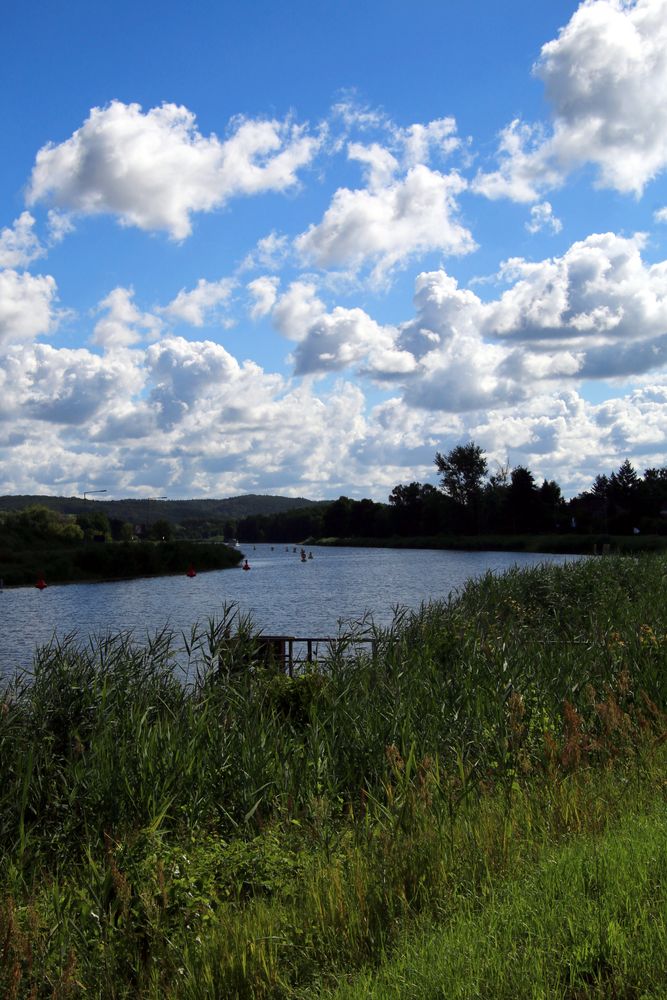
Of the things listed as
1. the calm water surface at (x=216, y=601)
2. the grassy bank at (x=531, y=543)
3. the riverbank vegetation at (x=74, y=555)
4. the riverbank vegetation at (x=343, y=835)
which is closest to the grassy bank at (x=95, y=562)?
the riverbank vegetation at (x=74, y=555)

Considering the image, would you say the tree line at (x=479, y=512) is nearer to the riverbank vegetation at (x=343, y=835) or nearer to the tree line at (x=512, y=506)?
the tree line at (x=512, y=506)

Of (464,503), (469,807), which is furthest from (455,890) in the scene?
(464,503)

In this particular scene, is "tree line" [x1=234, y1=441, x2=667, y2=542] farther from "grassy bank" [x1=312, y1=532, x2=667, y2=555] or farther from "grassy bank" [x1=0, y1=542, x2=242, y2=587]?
"grassy bank" [x1=0, y1=542, x2=242, y2=587]

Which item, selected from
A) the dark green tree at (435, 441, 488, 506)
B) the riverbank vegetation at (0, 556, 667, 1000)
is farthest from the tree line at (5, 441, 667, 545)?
the riverbank vegetation at (0, 556, 667, 1000)

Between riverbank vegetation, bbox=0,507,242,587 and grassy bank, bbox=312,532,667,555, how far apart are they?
33.7 metres

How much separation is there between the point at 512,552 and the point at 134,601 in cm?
6008

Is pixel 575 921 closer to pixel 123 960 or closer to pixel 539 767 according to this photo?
pixel 123 960

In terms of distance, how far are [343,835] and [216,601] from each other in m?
47.9

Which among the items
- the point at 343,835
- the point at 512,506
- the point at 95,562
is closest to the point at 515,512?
the point at 512,506

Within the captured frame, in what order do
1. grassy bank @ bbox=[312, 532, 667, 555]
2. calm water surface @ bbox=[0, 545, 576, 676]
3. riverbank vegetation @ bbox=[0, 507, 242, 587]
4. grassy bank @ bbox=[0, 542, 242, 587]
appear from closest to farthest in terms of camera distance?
calm water surface @ bbox=[0, 545, 576, 676] → grassy bank @ bbox=[0, 542, 242, 587] → grassy bank @ bbox=[312, 532, 667, 555] → riverbank vegetation @ bbox=[0, 507, 242, 587]

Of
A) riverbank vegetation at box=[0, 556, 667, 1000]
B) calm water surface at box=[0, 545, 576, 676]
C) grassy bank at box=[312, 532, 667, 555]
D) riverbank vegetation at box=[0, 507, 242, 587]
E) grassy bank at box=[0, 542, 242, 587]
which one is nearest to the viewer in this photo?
riverbank vegetation at box=[0, 556, 667, 1000]

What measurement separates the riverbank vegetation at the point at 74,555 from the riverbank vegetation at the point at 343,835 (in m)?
65.4

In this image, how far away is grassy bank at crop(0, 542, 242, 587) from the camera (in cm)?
7331

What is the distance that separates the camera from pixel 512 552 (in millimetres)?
104375
